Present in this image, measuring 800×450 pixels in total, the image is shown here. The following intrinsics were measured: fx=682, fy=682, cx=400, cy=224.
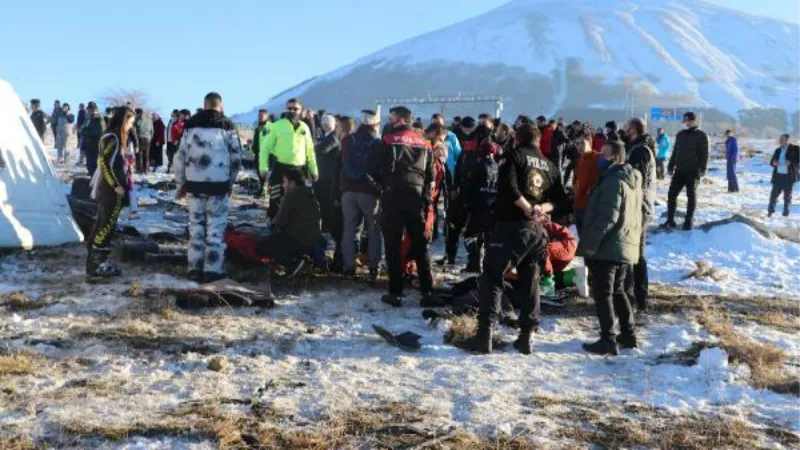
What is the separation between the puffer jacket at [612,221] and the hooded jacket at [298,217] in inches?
A: 128

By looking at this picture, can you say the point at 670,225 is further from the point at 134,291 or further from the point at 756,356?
the point at 134,291

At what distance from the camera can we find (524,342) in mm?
5492

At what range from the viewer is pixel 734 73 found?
142500 millimetres

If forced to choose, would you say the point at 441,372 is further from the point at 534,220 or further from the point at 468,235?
the point at 468,235

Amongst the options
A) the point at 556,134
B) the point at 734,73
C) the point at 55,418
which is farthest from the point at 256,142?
the point at 734,73

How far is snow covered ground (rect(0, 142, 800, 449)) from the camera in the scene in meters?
3.98

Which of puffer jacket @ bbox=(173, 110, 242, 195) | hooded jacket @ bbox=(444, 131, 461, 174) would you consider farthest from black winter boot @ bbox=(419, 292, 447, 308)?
hooded jacket @ bbox=(444, 131, 461, 174)

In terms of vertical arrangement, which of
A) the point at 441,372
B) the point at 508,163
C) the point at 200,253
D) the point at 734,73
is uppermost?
the point at 734,73

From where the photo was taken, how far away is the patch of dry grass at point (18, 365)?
176 inches

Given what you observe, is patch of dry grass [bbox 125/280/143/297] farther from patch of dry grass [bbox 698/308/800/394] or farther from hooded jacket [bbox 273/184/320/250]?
patch of dry grass [bbox 698/308/800/394]

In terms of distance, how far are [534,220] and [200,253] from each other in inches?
144

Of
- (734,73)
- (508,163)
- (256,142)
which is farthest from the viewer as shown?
(734,73)

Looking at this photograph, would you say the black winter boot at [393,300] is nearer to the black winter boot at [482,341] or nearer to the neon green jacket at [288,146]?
the black winter boot at [482,341]

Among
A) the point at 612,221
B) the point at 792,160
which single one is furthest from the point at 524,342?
the point at 792,160
